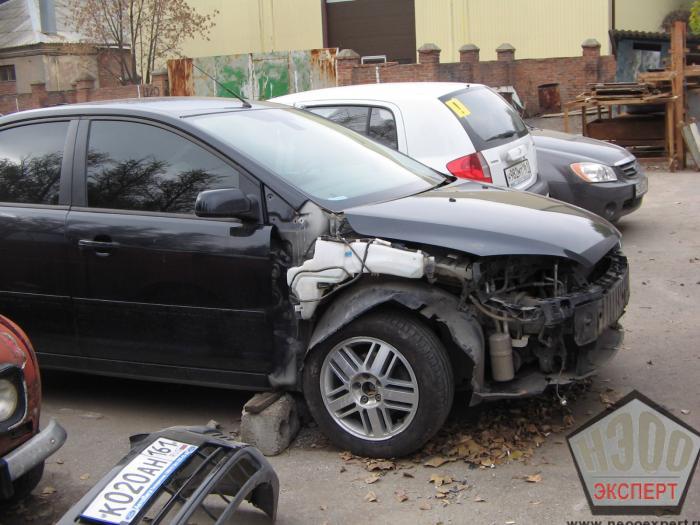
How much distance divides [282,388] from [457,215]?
4.27 feet

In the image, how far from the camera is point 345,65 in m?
25.0

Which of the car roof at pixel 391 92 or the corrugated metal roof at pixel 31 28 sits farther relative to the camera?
the corrugated metal roof at pixel 31 28

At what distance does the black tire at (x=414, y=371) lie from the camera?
4117 millimetres

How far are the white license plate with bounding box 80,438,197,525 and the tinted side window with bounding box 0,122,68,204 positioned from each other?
7.49 ft

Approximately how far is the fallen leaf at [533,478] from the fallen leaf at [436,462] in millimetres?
431

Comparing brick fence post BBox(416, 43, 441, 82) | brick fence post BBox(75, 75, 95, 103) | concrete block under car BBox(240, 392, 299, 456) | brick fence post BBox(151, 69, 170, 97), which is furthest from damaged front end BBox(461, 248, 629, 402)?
brick fence post BBox(75, 75, 95, 103)

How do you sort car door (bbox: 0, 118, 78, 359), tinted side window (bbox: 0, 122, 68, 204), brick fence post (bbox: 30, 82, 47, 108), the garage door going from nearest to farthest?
car door (bbox: 0, 118, 78, 359), tinted side window (bbox: 0, 122, 68, 204), the garage door, brick fence post (bbox: 30, 82, 47, 108)

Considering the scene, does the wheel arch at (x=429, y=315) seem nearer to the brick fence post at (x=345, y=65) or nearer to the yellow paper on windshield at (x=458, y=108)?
the yellow paper on windshield at (x=458, y=108)

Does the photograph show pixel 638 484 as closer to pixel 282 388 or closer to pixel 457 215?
pixel 457 215

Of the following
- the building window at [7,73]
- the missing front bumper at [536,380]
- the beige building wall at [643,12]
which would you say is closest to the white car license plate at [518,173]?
the missing front bumper at [536,380]

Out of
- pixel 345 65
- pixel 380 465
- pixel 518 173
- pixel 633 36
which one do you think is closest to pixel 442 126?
pixel 518 173

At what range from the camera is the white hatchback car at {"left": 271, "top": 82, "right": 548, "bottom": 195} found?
692cm

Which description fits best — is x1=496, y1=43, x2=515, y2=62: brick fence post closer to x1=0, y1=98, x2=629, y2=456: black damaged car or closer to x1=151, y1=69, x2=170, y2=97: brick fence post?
x1=151, y1=69, x2=170, y2=97: brick fence post

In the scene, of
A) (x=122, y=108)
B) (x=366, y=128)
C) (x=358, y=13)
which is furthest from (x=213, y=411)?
(x=358, y=13)
